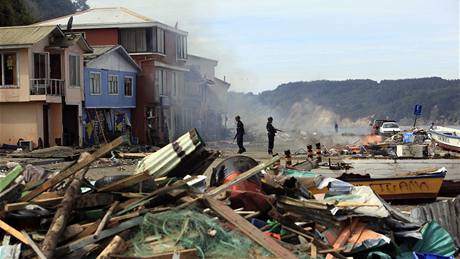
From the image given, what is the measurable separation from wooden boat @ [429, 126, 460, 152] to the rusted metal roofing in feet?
73.1

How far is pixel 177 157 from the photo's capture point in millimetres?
8891

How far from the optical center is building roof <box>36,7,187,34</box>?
41281mm

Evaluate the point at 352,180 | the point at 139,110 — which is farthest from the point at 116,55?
the point at 352,180

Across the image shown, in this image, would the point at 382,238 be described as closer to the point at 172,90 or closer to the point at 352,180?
the point at 352,180

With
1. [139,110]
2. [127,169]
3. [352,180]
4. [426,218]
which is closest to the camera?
[426,218]

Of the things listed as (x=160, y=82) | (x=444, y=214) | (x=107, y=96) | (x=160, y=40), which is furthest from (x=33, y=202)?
(x=160, y=40)

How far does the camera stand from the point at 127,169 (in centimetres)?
2264

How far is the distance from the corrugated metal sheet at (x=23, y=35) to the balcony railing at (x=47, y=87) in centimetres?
193

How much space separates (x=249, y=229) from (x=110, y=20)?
37.2 metres

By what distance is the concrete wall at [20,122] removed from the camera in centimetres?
3089

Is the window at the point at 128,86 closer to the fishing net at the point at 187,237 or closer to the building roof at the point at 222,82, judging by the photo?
the building roof at the point at 222,82

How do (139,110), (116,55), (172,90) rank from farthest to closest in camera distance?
(172,90) → (139,110) → (116,55)

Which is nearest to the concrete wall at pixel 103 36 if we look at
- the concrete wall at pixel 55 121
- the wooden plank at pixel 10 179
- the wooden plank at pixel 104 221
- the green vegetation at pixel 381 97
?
the concrete wall at pixel 55 121

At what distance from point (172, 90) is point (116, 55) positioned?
7.85 metres
